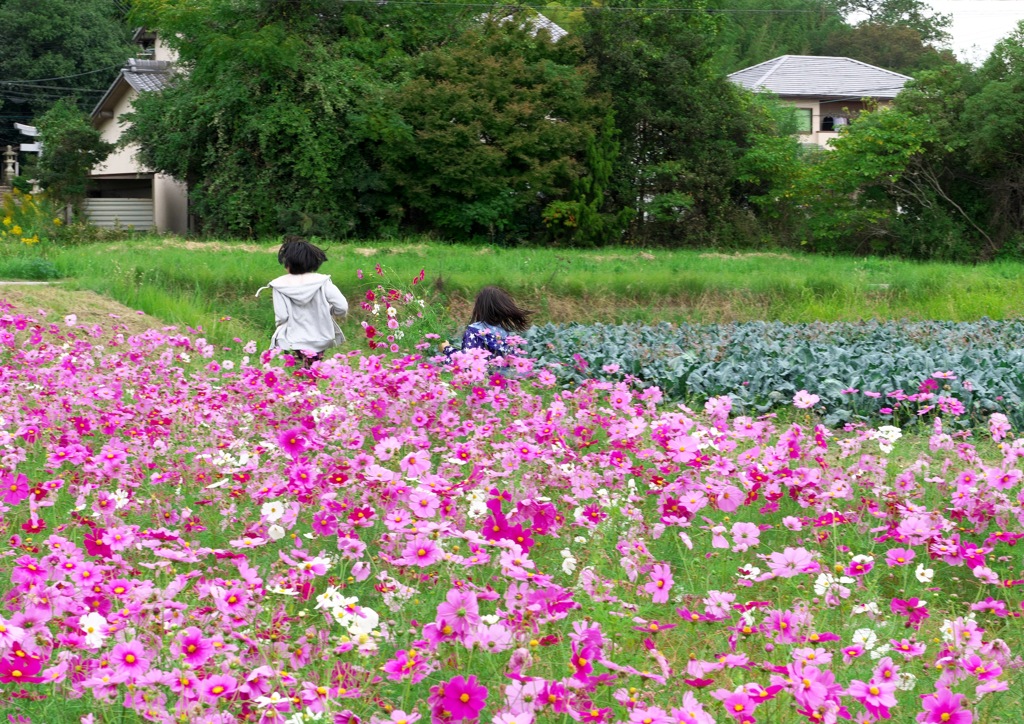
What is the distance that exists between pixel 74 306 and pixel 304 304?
327cm

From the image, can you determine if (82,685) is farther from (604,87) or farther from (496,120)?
(604,87)

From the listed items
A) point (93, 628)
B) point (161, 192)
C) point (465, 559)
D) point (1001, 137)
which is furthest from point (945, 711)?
point (161, 192)

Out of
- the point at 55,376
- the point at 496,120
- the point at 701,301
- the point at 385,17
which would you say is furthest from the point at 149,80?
the point at 55,376

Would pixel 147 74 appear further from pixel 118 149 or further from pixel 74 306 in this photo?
pixel 74 306

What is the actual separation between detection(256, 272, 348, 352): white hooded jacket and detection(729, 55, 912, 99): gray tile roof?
3886 cm

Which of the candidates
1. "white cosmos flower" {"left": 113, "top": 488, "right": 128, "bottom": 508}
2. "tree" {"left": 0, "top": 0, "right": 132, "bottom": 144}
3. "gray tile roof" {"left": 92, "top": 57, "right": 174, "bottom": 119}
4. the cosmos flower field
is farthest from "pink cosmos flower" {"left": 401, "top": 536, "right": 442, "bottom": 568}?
"tree" {"left": 0, "top": 0, "right": 132, "bottom": 144}

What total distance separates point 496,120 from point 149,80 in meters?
14.1

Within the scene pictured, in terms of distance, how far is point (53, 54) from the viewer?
4291 cm

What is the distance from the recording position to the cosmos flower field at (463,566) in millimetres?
1961

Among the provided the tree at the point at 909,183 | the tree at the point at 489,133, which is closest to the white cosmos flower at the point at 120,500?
the tree at the point at 489,133

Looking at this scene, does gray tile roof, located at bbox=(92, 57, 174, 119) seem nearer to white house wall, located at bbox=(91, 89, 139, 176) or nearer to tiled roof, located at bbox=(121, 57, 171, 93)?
tiled roof, located at bbox=(121, 57, 171, 93)

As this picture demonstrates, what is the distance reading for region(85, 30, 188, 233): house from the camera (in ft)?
107

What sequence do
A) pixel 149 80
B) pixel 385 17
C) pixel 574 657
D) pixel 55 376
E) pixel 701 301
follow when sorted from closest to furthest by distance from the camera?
1. pixel 574 657
2. pixel 55 376
3. pixel 701 301
4. pixel 385 17
5. pixel 149 80

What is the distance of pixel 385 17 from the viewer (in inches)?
1070
